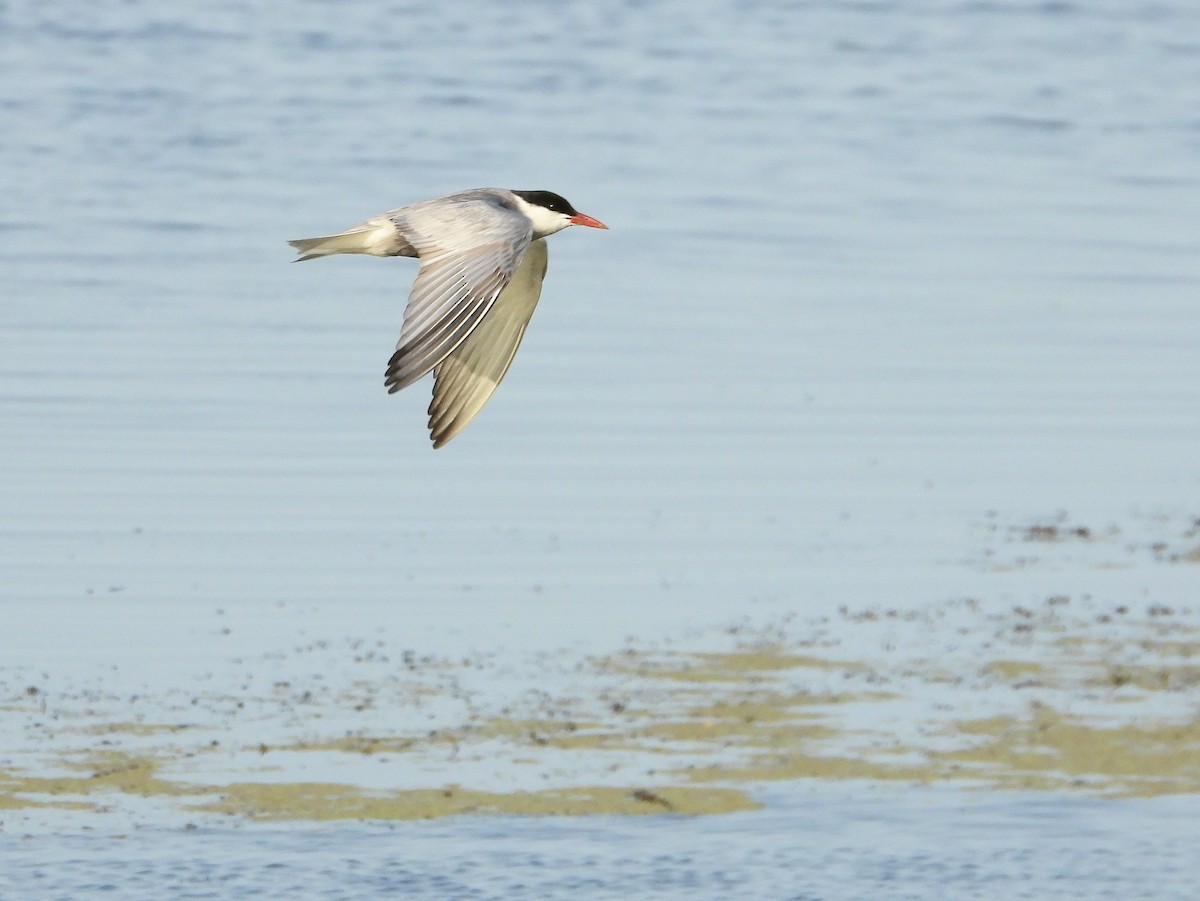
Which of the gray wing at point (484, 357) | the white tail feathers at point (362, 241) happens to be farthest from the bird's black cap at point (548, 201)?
the white tail feathers at point (362, 241)

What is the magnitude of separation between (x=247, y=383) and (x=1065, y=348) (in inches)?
187

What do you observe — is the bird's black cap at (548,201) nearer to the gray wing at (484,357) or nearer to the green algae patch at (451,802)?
the gray wing at (484,357)

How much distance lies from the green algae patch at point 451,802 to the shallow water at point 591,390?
11 cm

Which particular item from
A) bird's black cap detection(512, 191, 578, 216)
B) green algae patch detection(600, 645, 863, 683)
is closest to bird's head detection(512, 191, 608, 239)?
bird's black cap detection(512, 191, 578, 216)

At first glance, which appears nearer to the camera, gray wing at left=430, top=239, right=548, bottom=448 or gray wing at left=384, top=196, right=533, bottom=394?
gray wing at left=384, top=196, right=533, bottom=394

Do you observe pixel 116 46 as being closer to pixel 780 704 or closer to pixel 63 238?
pixel 63 238

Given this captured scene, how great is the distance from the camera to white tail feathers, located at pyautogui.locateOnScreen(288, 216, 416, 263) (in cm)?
772

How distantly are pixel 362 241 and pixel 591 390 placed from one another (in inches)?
203

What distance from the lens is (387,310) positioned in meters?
15.1

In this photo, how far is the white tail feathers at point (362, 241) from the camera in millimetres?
7720

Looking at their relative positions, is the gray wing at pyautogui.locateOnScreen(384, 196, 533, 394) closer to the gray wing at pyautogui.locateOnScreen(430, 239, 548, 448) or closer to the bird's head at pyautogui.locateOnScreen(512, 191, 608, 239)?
the bird's head at pyautogui.locateOnScreen(512, 191, 608, 239)

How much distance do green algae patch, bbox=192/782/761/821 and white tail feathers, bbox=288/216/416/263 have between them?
1.82m

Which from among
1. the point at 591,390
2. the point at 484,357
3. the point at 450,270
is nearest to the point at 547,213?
the point at 484,357

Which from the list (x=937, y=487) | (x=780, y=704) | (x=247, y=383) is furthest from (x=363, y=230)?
(x=247, y=383)
